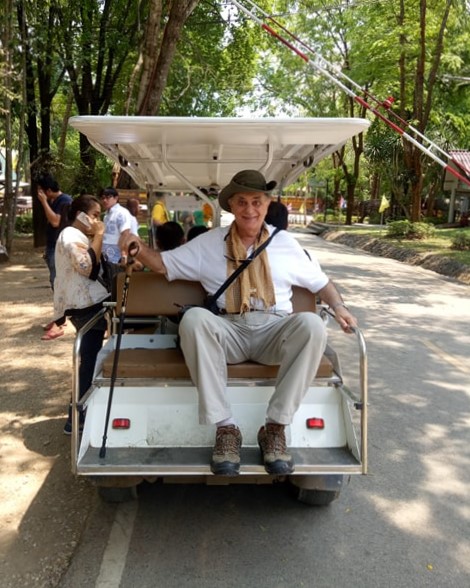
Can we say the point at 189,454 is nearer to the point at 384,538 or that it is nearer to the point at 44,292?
the point at 384,538

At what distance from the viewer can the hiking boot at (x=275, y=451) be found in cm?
313

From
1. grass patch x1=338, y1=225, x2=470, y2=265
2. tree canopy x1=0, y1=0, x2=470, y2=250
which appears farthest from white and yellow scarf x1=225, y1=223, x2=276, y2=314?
grass patch x1=338, y1=225, x2=470, y2=265

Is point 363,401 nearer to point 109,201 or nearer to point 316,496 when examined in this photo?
point 316,496

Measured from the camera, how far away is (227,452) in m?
3.18

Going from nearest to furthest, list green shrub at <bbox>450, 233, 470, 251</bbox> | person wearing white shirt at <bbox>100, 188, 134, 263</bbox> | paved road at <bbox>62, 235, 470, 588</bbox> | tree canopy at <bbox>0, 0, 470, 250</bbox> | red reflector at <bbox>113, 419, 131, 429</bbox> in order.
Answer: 1. paved road at <bbox>62, 235, 470, 588</bbox>
2. red reflector at <bbox>113, 419, 131, 429</bbox>
3. person wearing white shirt at <bbox>100, 188, 134, 263</bbox>
4. tree canopy at <bbox>0, 0, 470, 250</bbox>
5. green shrub at <bbox>450, 233, 470, 251</bbox>

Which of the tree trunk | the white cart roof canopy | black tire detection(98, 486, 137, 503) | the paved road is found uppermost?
the tree trunk

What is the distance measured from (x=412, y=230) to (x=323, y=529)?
2049 cm

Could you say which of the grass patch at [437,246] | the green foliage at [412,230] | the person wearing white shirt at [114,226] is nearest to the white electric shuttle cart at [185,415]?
the person wearing white shirt at [114,226]

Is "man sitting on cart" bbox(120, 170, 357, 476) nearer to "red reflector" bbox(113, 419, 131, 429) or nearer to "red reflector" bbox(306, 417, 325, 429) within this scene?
"red reflector" bbox(306, 417, 325, 429)

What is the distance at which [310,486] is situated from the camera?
345 centimetres

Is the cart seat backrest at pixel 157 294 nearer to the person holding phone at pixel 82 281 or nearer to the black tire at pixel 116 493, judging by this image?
the person holding phone at pixel 82 281

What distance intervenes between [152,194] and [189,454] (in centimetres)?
449

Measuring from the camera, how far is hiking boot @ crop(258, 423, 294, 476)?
3135mm

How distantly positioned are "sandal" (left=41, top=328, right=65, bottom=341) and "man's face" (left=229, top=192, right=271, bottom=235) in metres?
4.49
